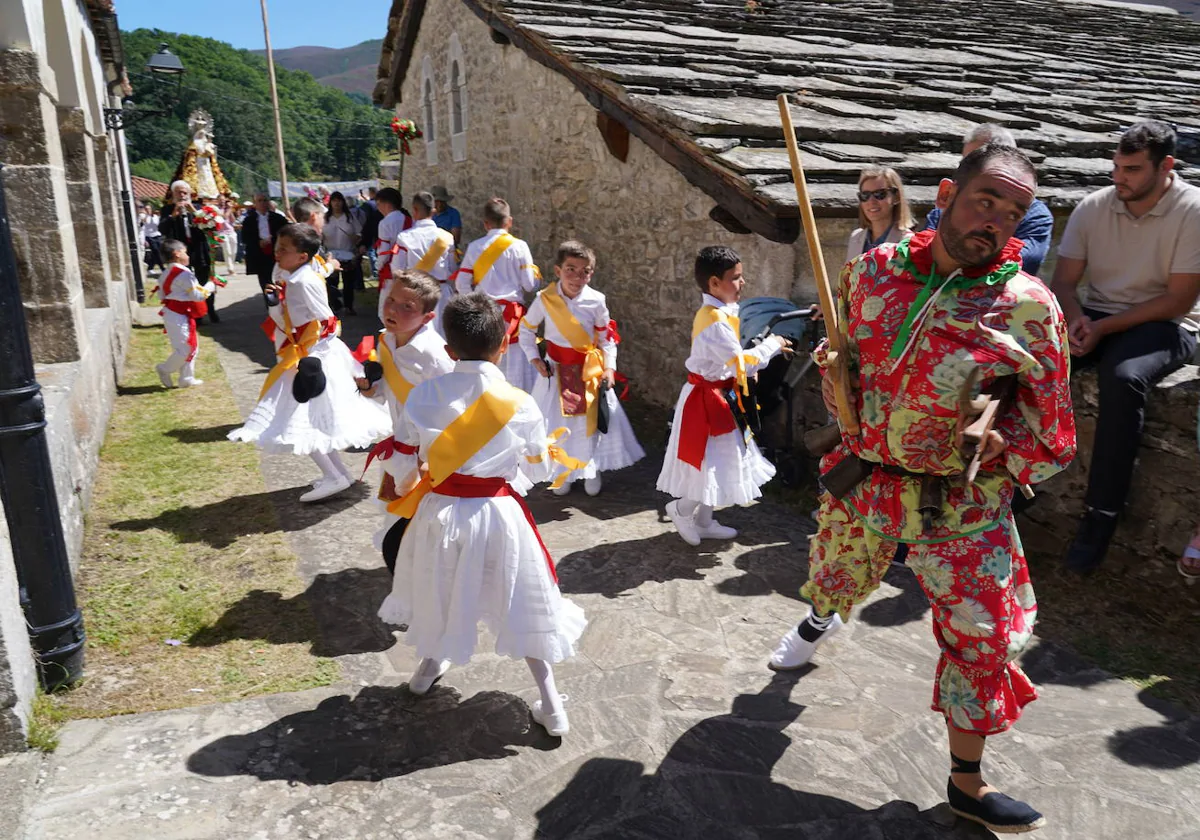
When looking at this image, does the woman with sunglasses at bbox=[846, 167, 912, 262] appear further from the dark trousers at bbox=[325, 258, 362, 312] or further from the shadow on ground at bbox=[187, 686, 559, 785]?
the dark trousers at bbox=[325, 258, 362, 312]

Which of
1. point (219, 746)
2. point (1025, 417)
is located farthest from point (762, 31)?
point (219, 746)

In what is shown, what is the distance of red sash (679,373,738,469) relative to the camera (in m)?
4.80

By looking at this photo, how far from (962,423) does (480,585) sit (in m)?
1.67

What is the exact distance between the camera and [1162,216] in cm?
407

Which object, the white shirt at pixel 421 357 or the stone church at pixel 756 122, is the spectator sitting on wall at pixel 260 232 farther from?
the white shirt at pixel 421 357

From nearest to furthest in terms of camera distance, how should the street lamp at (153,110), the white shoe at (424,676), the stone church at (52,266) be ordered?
the stone church at (52,266), the white shoe at (424,676), the street lamp at (153,110)

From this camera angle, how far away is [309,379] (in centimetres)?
490

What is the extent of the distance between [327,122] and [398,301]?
8630 cm

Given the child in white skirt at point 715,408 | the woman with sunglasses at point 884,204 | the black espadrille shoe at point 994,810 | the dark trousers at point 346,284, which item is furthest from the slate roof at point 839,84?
the dark trousers at point 346,284

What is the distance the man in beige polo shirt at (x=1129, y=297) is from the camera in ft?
13.1

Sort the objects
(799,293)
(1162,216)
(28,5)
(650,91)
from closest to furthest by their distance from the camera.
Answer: (1162,216)
(28,5)
(799,293)
(650,91)

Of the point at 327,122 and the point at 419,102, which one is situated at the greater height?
the point at 327,122

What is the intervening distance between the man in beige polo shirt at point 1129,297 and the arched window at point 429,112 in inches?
452

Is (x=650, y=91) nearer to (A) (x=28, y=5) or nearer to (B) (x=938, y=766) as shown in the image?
(A) (x=28, y=5)
